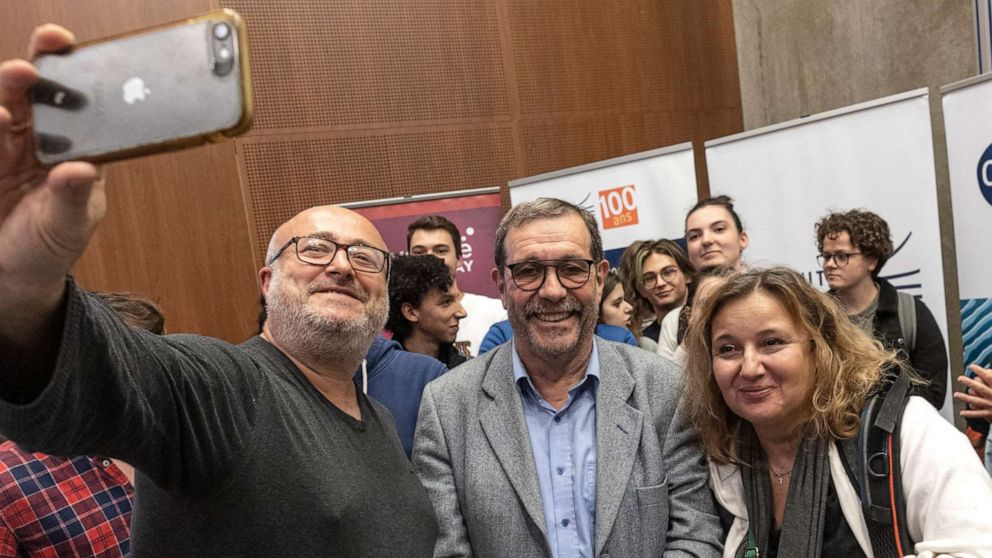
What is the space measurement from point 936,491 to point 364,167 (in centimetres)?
503

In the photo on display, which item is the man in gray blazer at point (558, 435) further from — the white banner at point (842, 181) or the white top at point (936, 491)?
the white banner at point (842, 181)

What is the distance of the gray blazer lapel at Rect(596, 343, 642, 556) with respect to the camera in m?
1.91

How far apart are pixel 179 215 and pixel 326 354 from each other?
401cm

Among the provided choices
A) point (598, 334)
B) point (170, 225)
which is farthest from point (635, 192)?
point (170, 225)

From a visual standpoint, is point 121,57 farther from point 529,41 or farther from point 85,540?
point 529,41

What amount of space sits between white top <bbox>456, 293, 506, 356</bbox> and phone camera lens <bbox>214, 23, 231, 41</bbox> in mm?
3427

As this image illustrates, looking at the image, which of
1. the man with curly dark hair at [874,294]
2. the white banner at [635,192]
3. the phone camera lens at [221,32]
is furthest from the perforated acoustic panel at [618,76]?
the phone camera lens at [221,32]

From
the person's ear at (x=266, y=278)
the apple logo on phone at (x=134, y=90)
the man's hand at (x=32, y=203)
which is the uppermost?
the apple logo on phone at (x=134, y=90)

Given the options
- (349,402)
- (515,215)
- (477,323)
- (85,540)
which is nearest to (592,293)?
(515,215)

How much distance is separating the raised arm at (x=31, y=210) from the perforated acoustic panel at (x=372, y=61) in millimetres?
5036

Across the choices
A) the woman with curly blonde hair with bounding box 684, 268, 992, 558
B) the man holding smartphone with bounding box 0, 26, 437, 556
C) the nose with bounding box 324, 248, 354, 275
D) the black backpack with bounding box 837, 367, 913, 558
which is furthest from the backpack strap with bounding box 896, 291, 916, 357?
the nose with bounding box 324, 248, 354, 275

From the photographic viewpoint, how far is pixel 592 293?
6.98 feet

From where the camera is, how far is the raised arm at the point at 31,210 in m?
0.79

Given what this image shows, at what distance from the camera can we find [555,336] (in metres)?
2.08
